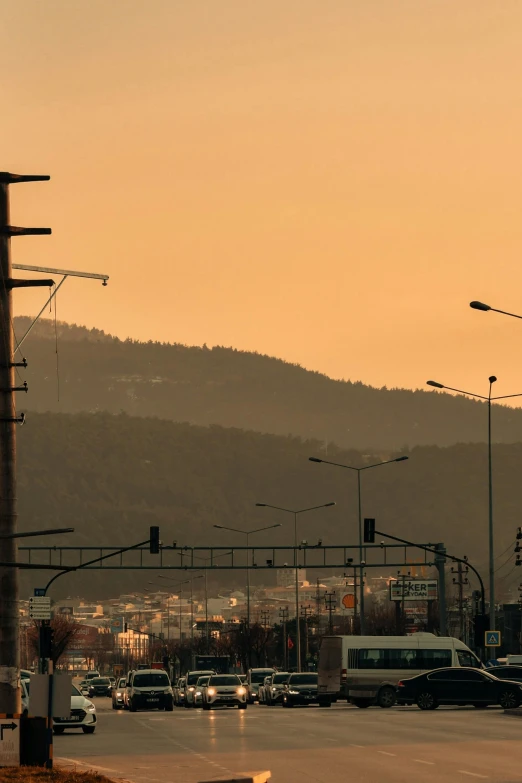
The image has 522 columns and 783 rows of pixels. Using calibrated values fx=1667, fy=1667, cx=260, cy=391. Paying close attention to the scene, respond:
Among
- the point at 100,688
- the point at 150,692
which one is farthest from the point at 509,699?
the point at 100,688

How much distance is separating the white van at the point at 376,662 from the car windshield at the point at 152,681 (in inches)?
380

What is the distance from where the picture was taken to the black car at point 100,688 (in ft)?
435

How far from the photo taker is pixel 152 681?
7300 cm

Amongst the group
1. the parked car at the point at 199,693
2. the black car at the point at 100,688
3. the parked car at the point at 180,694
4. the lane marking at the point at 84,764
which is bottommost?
the black car at the point at 100,688

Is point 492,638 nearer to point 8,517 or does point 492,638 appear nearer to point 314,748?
point 314,748

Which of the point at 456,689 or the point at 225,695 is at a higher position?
the point at 456,689

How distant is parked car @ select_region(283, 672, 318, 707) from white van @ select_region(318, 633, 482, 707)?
436 centimetres

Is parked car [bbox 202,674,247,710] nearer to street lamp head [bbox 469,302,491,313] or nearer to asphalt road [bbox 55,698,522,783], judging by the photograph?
asphalt road [bbox 55,698,522,783]

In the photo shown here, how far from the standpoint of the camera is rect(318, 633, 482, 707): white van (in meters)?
62.7

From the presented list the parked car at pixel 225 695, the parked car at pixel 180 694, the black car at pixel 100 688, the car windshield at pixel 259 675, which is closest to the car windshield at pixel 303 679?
the parked car at pixel 225 695

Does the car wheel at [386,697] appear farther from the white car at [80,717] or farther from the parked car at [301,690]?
the white car at [80,717]

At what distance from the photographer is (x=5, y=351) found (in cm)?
2964

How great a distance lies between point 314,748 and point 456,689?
23.5 m

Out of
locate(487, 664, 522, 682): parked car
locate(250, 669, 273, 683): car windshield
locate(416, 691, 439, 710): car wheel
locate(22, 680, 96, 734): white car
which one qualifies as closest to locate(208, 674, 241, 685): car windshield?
locate(487, 664, 522, 682): parked car
